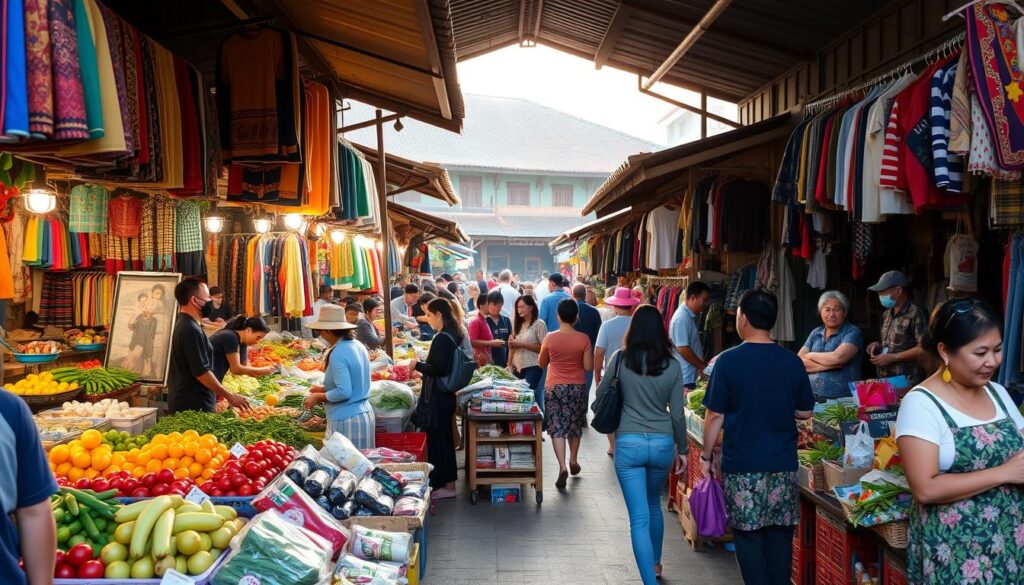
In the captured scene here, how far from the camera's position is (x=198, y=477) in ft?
13.6

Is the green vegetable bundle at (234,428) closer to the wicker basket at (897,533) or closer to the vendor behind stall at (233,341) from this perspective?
the vendor behind stall at (233,341)

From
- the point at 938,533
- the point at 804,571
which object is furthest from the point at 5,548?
the point at 804,571

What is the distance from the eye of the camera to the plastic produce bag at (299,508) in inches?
143

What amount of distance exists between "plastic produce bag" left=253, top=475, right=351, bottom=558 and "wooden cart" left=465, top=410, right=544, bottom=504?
311 centimetres

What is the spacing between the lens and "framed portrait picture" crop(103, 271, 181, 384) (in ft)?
21.5

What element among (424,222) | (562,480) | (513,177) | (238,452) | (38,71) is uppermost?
(513,177)

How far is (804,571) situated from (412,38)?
4320 millimetres

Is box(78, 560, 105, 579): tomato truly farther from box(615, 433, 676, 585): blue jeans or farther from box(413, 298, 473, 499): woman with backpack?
box(413, 298, 473, 499): woman with backpack

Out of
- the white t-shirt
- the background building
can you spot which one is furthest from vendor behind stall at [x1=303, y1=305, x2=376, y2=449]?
the background building

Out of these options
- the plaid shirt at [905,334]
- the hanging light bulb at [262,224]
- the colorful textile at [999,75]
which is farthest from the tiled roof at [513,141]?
the colorful textile at [999,75]

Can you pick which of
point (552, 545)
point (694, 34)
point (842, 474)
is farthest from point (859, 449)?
point (694, 34)

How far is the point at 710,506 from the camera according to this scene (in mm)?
4074

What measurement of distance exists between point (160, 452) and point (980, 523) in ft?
13.0

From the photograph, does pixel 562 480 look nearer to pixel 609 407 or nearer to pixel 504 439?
pixel 504 439
